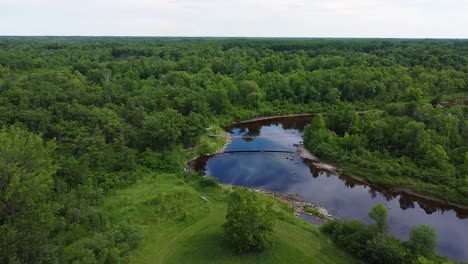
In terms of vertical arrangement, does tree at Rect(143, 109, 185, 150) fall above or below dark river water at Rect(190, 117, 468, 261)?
above

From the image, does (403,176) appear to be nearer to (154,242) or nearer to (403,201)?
(403,201)

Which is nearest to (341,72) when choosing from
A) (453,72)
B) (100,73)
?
(453,72)

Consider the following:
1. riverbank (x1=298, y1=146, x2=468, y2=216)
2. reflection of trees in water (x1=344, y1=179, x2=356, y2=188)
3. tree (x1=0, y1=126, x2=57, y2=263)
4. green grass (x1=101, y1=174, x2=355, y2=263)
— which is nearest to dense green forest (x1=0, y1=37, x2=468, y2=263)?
tree (x1=0, y1=126, x2=57, y2=263)

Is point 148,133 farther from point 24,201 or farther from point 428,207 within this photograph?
point 428,207

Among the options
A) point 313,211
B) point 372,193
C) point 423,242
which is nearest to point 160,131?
point 313,211

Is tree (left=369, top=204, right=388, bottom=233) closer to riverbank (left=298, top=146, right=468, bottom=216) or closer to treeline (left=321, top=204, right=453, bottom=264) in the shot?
treeline (left=321, top=204, right=453, bottom=264)

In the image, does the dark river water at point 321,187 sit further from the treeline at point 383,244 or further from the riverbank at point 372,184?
the treeline at point 383,244
